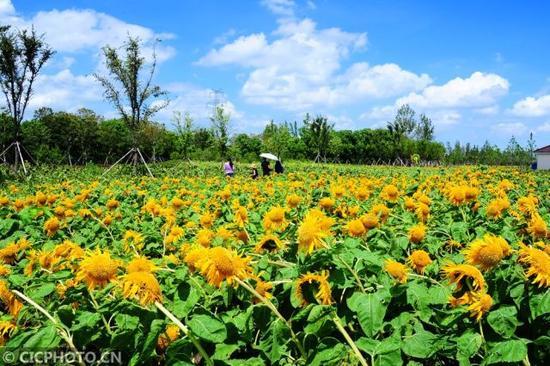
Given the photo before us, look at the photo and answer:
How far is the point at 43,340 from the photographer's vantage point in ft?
4.55

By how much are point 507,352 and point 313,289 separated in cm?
54

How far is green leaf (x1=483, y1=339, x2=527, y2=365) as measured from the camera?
4.15 feet

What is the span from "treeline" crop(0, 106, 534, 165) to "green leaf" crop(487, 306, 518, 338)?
3197 cm

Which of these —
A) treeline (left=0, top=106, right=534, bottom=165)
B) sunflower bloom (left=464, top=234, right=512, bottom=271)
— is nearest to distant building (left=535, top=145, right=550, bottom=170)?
treeline (left=0, top=106, right=534, bottom=165)

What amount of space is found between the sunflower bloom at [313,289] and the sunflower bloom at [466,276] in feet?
1.15

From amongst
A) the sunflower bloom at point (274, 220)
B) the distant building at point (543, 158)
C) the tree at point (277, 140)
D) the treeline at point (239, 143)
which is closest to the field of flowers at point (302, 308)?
the sunflower bloom at point (274, 220)

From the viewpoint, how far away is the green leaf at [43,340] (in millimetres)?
1374

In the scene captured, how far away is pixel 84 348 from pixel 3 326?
328 millimetres

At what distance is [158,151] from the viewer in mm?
53469

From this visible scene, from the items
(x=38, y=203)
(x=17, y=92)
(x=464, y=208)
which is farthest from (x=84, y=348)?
(x=17, y=92)

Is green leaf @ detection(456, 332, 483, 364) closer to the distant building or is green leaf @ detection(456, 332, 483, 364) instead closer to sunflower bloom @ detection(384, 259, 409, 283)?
sunflower bloom @ detection(384, 259, 409, 283)

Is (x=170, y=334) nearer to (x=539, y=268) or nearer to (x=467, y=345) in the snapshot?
(x=467, y=345)

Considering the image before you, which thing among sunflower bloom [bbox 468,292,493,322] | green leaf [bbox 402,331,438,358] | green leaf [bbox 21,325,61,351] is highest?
sunflower bloom [bbox 468,292,493,322]

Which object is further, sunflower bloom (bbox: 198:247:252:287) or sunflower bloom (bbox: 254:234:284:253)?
sunflower bloom (bbox: 254:234:284:253)
